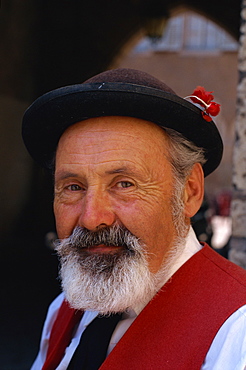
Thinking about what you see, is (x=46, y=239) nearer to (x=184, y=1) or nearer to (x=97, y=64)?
(x=97, y=64)

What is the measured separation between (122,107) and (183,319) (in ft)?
2.51

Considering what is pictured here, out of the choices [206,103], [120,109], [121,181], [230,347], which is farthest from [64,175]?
[230,347]

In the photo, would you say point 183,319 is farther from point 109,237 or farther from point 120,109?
point 120,109

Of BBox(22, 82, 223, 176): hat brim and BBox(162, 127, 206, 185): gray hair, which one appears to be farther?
BBox(162, 127, 206, 185): gray hair

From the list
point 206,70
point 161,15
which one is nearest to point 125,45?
point 161,15

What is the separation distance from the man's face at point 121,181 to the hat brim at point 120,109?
6 cm

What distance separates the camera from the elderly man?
1.49 m

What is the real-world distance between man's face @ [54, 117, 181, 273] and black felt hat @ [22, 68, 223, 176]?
6 centimetres

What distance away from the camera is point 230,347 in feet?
4.43

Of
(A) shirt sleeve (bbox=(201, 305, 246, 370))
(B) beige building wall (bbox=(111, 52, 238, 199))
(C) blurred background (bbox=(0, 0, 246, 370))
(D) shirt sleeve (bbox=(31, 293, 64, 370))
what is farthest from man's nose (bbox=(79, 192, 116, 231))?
(B) beige building wall (bbox=(111, 52, 238, 199))

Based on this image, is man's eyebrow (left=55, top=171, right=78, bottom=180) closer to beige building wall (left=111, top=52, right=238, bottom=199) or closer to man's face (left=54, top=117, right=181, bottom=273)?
man's face (left=54, top=117, right=181, bottom=273)

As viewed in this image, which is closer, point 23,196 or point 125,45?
point 23,196

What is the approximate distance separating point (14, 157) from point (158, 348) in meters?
5.79

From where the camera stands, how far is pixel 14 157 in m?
6.86
